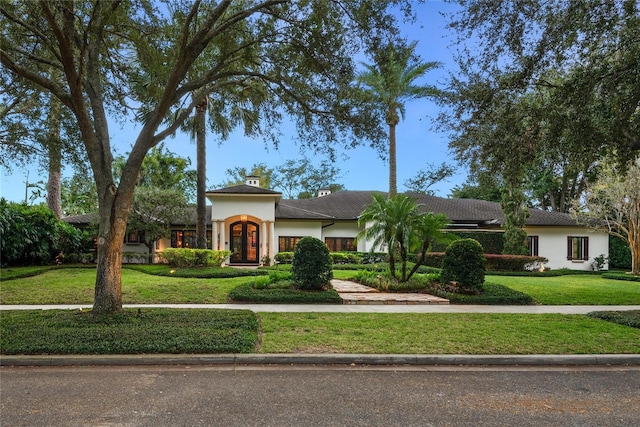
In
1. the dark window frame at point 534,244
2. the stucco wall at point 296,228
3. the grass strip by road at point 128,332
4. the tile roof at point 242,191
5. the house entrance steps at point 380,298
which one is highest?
the tile roof at point 242,191

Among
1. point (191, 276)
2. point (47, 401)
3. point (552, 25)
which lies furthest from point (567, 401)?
point (191, 276)

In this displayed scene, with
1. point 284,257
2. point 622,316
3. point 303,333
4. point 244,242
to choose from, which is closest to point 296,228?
point 284,257

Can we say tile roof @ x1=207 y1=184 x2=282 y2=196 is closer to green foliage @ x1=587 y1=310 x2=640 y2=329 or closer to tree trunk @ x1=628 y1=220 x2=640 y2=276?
green foliage @ x1=587 y1=310 x2=640 y2=329

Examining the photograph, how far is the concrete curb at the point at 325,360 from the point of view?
601 centimetres

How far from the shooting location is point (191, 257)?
19.6 metres

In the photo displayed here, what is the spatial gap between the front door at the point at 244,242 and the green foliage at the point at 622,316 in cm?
1886

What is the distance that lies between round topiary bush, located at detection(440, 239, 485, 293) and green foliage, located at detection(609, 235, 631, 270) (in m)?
20.8

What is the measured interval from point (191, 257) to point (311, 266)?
30.9ft

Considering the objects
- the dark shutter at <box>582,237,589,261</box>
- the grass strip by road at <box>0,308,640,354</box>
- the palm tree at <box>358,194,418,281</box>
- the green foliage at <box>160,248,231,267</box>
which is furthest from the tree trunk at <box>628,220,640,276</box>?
the green foliage at <box>160,248,231,267</box>

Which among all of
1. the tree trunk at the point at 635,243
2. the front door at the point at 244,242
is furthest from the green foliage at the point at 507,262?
the front door at the point at 244,242

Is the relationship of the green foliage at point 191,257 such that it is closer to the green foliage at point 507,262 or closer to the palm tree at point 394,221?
the palm tree at point 394,221

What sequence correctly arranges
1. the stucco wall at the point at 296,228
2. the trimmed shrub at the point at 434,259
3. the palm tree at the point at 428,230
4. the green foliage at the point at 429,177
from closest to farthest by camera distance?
1. the palm tree at the point at 428,230
2. the trimmed shrub at the point at 434,259
3. the stucco wall at the point at 296,228
4. the green foliage at the point at 429,177

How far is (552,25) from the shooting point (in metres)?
8.93

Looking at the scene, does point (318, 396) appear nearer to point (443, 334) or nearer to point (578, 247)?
point (443, 334)
